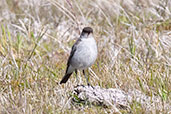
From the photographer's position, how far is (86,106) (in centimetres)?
436

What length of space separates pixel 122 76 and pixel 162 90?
836mm

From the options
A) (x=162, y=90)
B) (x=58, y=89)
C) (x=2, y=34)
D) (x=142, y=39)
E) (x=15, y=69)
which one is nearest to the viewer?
(x=162, y=90)

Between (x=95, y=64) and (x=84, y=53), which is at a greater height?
(x=84, y=53)

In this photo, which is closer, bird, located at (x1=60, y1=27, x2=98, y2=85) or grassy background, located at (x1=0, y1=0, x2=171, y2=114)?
grassy background, located at (x1=0, y1=0, x2=171, y2=114)

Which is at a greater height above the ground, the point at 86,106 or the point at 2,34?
the point at 2,34

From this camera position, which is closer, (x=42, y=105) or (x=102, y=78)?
(x=42, y=105)

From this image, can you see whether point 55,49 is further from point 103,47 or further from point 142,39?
point 142,39

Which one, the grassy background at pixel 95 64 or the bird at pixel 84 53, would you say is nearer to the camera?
the grassy background at pixel 95 64

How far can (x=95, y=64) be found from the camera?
6.04 meters

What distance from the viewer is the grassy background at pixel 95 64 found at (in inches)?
169

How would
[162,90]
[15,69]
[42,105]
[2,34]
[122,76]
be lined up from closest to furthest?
1. [42,105]
2. [162,90]
3. [122,76]
4. [15,69]
5. [2,34]

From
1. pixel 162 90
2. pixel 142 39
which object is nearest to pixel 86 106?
pixel 162 90

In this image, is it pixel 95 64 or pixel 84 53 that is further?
pixel 95 64

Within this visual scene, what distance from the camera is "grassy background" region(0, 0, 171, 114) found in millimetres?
4301
